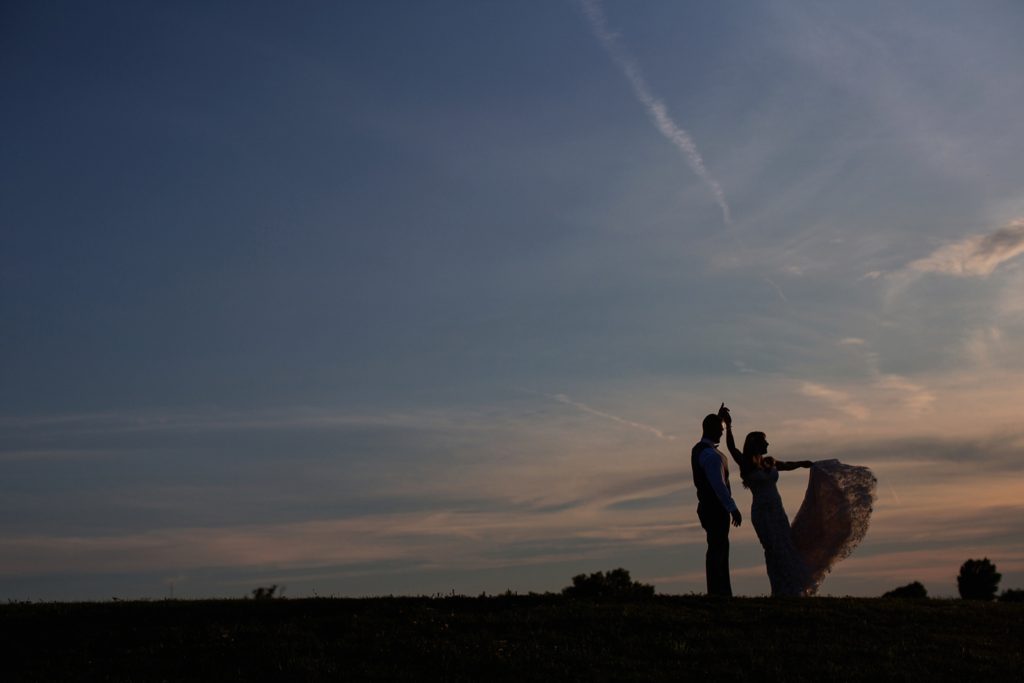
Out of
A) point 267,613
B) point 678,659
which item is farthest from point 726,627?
point 267,613

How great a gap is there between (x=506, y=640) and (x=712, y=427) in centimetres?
693

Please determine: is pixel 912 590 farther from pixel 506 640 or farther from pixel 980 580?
pixel 506 640

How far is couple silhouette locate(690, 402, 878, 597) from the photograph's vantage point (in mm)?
23703

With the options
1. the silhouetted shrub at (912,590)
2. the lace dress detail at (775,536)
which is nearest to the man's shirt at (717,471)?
the lace dress detail at (775,536)

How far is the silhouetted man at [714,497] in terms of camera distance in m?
23.5

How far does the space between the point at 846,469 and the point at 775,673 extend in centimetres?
890

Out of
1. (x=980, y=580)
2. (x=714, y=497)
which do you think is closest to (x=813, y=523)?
(x=714, y=497)

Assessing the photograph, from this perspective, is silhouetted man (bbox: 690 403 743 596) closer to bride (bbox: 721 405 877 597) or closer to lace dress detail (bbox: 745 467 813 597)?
bride (bbox: 721 405 877 597)

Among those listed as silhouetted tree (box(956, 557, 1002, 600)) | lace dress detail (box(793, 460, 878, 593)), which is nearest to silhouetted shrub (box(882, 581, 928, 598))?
silhouetted tree (box(956, 557, 1002, 600))

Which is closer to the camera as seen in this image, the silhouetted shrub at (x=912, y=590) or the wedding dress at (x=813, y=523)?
the wedding dress at (x=813, y=523)

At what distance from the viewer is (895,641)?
20.6m

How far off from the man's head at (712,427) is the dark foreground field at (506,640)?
3.36 metres

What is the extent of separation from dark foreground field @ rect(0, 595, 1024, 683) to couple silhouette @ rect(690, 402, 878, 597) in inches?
49.2

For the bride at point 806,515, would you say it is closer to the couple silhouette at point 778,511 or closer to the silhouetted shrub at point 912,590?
the couple silhouette at point 778,511
